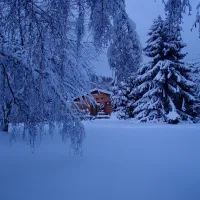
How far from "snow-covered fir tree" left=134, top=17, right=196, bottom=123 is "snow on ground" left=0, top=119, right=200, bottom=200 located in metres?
10.6

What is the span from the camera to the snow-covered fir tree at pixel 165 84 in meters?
15.5

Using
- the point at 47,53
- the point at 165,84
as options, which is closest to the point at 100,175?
the point at 47,53

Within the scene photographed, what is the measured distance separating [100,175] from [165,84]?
13818 mm

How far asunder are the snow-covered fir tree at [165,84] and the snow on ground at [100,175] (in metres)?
10.6

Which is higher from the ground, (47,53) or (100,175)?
(47,53)

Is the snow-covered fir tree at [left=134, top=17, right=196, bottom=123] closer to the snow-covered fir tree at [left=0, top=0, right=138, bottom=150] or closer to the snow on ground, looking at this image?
the snow on ground

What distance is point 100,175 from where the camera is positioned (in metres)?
3.80

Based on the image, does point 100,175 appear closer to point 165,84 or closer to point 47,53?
point 47,53

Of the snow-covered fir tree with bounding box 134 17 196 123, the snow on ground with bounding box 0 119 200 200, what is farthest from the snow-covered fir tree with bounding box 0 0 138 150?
the snow-covered fir tree with bounding box 134 17 196 123

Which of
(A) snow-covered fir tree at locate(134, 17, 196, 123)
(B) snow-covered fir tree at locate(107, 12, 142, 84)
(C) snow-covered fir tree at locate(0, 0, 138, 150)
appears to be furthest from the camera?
(A) snow-covered fir tree at locate(134, 17, 196, 123)

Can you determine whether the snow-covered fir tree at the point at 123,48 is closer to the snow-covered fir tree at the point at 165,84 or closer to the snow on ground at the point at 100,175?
the snow on ground at the point at 100,175

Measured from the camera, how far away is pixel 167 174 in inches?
150

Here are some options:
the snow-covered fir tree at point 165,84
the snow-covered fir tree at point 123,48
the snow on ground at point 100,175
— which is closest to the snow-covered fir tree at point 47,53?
the snow-covered fir tree at point 123,48

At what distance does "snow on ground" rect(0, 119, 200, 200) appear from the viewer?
301cm
